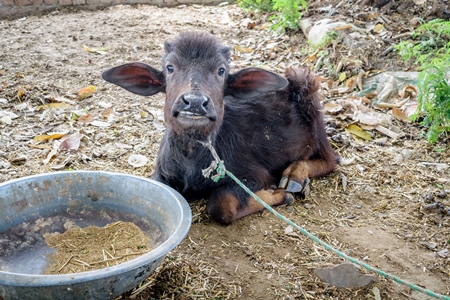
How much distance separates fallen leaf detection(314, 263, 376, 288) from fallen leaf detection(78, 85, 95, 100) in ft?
14.4

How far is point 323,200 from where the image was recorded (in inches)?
183

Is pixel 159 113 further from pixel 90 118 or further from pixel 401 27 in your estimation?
pixel 401 27

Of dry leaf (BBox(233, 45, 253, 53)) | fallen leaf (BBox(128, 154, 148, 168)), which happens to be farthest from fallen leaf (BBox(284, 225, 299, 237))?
dry leaf (BBox(233, 45, 253, 53))

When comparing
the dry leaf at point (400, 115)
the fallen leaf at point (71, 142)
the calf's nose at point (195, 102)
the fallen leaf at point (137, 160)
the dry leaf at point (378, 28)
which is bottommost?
the fallen leaf at point (137, 160)

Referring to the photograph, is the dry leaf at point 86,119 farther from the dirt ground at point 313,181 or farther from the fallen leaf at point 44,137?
the fallen leaf at point 44,137

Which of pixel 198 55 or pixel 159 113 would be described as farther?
pixel 159 113

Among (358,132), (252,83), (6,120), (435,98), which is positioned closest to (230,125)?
(252,83)

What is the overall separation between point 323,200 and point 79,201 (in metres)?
2.30

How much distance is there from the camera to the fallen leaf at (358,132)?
5.78m

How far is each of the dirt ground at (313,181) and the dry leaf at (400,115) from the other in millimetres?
133

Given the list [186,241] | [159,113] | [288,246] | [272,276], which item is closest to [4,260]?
[186,241]

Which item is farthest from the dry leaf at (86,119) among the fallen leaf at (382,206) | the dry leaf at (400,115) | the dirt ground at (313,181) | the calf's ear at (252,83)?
the dry leaf at (400,115)

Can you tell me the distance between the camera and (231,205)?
4152mm

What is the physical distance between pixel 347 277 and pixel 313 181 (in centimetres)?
173
